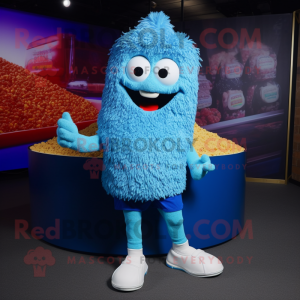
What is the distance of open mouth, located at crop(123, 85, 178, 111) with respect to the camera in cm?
145

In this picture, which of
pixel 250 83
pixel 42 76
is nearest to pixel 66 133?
pixel 250 83

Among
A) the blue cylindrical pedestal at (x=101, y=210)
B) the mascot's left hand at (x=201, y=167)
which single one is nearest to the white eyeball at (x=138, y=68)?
the mascot's left hand at (x=201, y=167)

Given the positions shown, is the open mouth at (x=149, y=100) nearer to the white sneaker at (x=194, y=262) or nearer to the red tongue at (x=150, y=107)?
the red tongue at (x=150, y=107)

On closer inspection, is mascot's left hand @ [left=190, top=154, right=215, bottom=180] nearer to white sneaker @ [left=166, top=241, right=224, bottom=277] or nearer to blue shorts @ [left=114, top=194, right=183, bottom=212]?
blue shorts @ [left=114, top=194, right=183, bottom=212]

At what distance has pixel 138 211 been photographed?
1495mm

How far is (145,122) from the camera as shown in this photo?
1383mm

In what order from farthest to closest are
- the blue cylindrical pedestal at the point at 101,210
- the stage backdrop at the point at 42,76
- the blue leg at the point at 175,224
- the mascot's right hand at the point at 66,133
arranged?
the stage backdrop at the point at 42,76 < the blue cylindrical pedestal at the point at 101,210 < the blue leg at the point at 175,224 < the mascot's right hand at the point at 66,133

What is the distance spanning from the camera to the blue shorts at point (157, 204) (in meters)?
1.46

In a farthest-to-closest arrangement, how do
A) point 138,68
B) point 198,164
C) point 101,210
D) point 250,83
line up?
1. point 250,83
2. point 101,210
3. point 198,164
4. point 138,68

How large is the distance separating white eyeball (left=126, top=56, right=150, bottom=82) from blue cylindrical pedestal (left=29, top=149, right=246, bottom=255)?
539mm

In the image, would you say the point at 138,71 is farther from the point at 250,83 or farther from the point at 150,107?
the point at 250,83

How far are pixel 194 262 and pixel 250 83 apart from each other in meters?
2.45

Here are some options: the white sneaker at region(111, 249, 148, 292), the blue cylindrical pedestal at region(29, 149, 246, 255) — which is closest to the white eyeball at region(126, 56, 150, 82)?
the blue cylindrical pedestal at region(29, 149, 246, 255)

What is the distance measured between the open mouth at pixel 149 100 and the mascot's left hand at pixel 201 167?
30 cm
